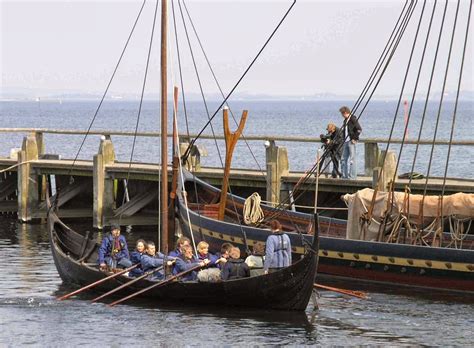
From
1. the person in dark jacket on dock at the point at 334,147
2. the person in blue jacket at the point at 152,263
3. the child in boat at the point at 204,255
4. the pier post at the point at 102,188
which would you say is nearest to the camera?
the child in boat at the point at 204,255

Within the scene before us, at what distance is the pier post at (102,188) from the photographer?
119ft

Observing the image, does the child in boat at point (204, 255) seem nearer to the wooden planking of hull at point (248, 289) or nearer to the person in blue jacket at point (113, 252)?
the wooden planking of hull at point (248, 289)

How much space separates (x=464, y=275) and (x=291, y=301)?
392 centimetres

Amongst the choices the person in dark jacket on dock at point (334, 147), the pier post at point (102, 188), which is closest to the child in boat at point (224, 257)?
the person in dark jacket on dock at point (334, 147)

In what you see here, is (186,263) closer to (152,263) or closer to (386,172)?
(152,263)

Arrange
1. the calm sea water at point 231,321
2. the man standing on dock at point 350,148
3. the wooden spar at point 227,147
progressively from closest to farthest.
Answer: the calm sea water at point 231,321 < the wooden spar at point 227,147 < the man standing on dock at point 350,148

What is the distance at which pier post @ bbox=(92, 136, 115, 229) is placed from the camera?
119ft

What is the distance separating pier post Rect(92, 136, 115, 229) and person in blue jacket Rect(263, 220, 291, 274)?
1331cm

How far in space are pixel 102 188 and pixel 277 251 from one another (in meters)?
13.6

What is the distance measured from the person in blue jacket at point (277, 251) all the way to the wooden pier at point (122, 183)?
6.82 m

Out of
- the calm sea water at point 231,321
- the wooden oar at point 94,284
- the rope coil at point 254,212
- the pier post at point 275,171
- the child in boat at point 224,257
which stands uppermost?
the pier post at point 275,171

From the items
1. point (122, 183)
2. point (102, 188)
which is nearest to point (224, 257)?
point (102, 188)

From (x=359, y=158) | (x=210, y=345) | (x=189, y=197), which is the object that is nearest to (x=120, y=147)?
(x=359, y=158)

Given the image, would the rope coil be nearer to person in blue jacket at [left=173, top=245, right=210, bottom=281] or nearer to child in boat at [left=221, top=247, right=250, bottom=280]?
person in blue jacket at [left=173, top=245, right=210, bottom=281]
